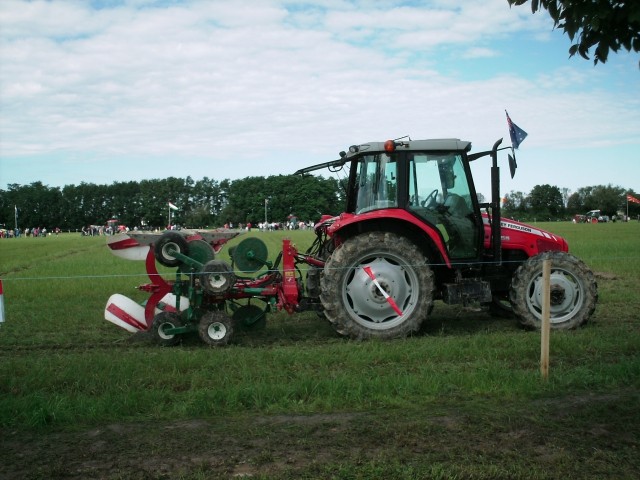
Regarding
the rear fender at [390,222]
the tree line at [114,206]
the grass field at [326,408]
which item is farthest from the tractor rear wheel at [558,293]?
the tree line at [114,206]

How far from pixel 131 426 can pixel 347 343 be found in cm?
301

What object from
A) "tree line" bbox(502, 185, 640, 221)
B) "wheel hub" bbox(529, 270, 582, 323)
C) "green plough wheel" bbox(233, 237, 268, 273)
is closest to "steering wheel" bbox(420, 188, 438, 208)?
"wheel hub" bbox(529, 270, 582, 323)

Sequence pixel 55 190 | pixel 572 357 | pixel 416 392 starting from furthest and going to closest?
pixel 55 190, pixel 572 357, pixel 416 392

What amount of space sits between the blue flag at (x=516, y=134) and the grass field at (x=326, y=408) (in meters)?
2.18

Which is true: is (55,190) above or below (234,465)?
above

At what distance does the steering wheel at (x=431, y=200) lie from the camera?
24.8 feet

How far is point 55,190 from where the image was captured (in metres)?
75.7

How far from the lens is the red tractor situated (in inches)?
288

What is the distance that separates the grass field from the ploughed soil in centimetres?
1

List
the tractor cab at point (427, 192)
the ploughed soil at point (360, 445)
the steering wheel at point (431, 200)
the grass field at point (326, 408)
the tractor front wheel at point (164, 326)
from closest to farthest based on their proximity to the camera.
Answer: the ploughed soil at point (360, 445), the grass field at point (326, 408), the tractor front wheel at point (164, 326), the tractor cab at point (427, 192), the steering wheel at point (431, 200)

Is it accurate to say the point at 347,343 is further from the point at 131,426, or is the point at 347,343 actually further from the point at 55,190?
the point at 55,190

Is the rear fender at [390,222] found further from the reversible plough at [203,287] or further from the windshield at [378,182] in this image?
the reversible plough at [203,287]

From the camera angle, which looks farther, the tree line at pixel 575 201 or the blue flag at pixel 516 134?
the tree line at pixel 575 201

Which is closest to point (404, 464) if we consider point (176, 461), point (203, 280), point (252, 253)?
point (176, 461)
